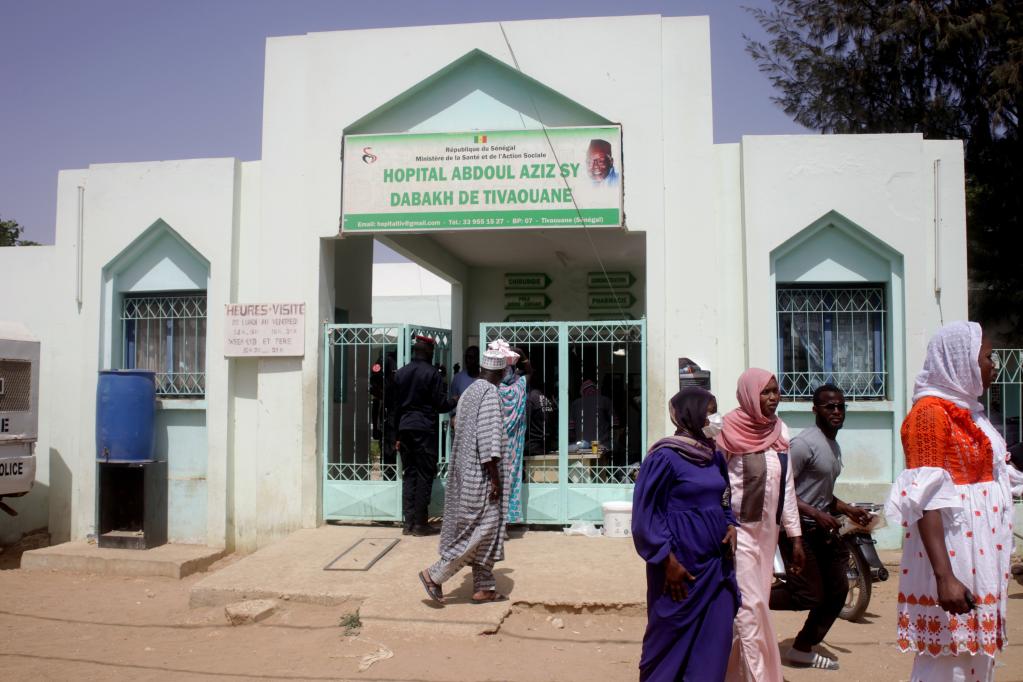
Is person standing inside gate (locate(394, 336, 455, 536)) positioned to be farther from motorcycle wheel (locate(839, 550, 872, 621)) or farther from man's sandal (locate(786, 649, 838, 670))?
man's sandal (locate(786, 649, 838, 670))

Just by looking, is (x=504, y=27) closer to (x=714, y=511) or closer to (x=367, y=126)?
(x=367, y=126)

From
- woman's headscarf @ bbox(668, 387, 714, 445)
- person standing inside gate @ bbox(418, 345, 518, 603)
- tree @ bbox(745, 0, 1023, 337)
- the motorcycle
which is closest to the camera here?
woman's headscarf @ bbox(668, 387, 714, 445)

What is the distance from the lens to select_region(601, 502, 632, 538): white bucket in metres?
7.55

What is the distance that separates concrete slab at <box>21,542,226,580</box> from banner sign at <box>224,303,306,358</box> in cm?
185

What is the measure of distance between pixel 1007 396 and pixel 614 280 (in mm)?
7021

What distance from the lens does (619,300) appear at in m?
14.4

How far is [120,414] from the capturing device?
8148mm

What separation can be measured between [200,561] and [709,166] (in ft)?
18.6

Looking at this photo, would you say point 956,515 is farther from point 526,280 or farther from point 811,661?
point 526,280

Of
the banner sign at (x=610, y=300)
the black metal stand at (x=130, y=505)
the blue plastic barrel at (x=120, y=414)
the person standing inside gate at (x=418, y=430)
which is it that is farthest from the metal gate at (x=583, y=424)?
the banner sign at (x=610, y=300)

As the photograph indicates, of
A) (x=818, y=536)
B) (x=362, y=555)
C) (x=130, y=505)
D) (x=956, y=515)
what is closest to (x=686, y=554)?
(x=956, y=515)

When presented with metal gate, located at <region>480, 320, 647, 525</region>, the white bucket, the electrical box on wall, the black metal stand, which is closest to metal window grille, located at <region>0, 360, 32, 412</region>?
the black metal stand

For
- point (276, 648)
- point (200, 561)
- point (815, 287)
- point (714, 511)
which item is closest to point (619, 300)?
point (815, 287)

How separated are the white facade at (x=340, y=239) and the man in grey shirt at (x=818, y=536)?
2771 millimetres
